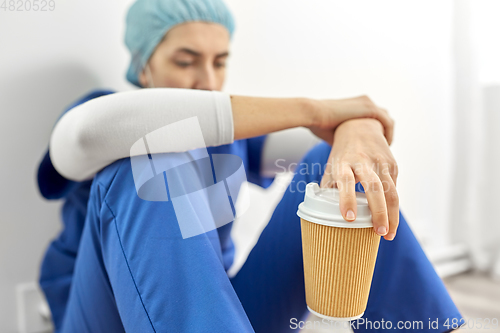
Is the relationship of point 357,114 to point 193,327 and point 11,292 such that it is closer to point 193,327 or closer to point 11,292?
point 193,327

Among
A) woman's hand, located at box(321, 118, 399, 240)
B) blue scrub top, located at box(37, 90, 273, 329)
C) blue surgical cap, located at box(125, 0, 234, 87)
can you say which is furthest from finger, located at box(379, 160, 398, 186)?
blue surgical cap, located at box(125, 0, 234, 87)

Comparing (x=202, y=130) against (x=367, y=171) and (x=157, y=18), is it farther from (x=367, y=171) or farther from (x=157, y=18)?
(x=157, y=18)

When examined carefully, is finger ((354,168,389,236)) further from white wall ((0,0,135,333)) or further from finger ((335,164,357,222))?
white wall ((0,0,135,333))

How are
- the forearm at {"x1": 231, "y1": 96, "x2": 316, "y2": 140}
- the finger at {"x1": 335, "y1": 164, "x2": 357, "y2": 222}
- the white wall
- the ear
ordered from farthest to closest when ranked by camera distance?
the ear < the white wall < the forearm at {"x1": 231, "y1": 96, "x2": 316, "y2": 140} < the finger at {"x1": 335, "y1": 164, "x2": 357, "y2": 222}

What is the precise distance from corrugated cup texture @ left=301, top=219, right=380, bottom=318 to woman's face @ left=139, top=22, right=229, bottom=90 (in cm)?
44

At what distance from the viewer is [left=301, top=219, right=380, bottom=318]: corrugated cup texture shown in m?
0.39

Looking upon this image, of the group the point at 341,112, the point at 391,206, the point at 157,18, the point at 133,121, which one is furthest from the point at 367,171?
the point at 157,18

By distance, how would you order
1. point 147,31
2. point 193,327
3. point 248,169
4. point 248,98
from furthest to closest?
point 248,169 < point 147,31 < point 248,98 < point 193,327

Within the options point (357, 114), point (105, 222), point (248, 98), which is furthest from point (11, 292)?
point (357, 114)

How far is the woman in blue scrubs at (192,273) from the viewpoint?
39 cm

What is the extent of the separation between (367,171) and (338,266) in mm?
105

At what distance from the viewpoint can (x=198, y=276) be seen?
1.28ft

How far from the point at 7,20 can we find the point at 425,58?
912mm

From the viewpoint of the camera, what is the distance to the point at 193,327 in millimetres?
376
